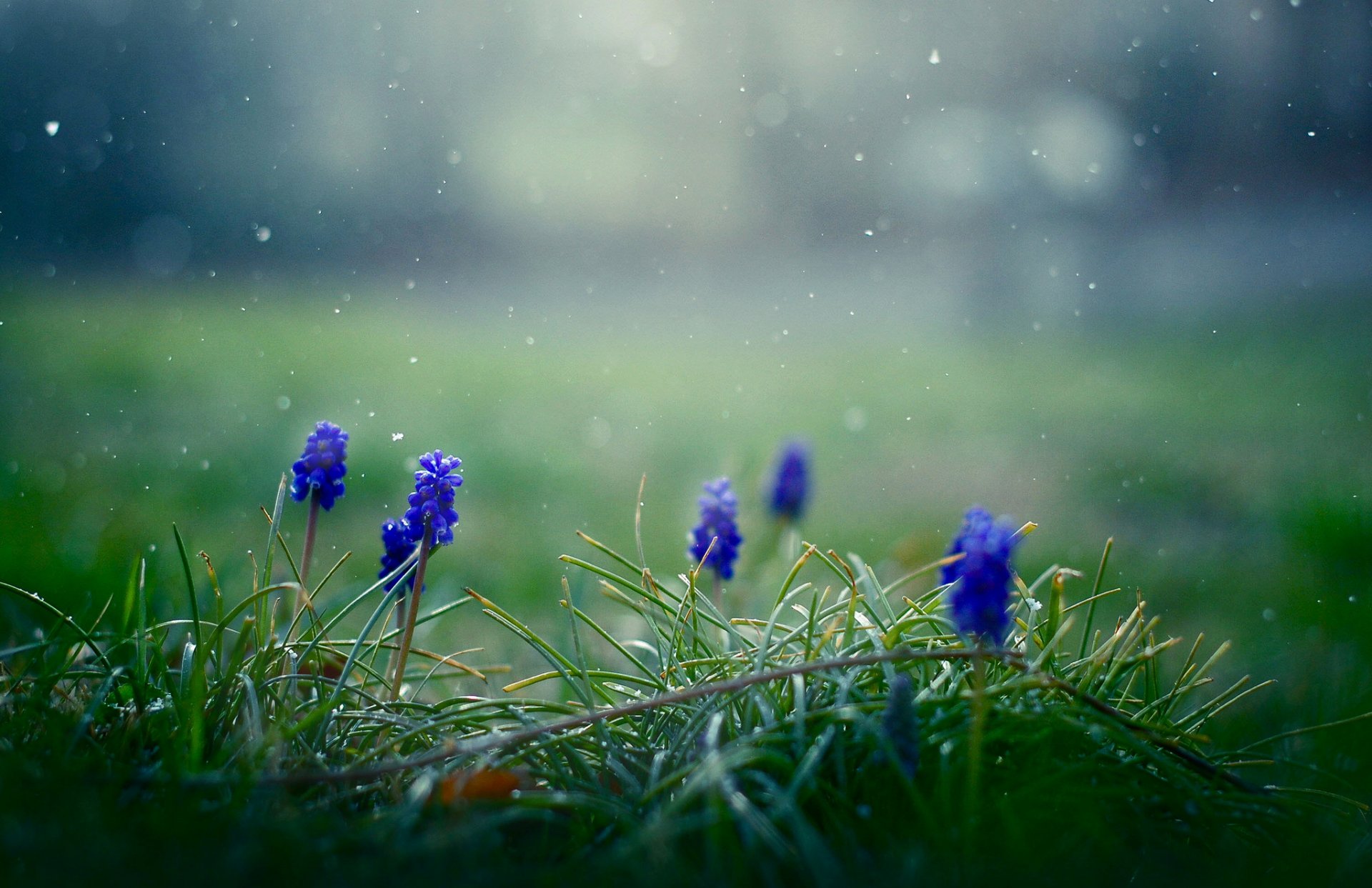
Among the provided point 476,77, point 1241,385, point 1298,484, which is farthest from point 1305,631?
point 476,77

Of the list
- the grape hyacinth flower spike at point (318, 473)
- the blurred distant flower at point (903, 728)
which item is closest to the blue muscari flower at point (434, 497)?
the grape hyacinth flower spike at point (318, 473)

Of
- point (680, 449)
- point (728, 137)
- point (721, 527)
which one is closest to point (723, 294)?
point (728, 137)

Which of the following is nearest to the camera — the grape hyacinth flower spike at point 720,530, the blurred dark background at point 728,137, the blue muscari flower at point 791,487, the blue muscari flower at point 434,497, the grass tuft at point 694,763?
the grass tuft at point 694,763

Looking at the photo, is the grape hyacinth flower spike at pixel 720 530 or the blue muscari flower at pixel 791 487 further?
the blue muscari flower at pixel 791 487

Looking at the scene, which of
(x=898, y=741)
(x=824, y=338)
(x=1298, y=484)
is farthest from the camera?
(x=824, y=338)

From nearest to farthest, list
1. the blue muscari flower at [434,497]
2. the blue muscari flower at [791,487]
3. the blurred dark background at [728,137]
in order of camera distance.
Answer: the blue muscari flower at [434,497]
the blue muscari flower at [791,487]
the blurred dark background at [728,137]

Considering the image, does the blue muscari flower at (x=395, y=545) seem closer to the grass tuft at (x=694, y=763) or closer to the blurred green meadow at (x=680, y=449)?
the grass tuft at (x=694, y=763)

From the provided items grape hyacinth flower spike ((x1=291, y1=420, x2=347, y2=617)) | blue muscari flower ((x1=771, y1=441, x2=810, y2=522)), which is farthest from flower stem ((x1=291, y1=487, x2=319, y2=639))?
blue muscari flower ((x1=771, y1=441, x2=810, y2=522))

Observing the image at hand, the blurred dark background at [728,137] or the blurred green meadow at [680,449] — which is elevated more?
the blurred dark background at [728,137]

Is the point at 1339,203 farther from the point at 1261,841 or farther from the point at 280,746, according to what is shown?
the point at 280,746
